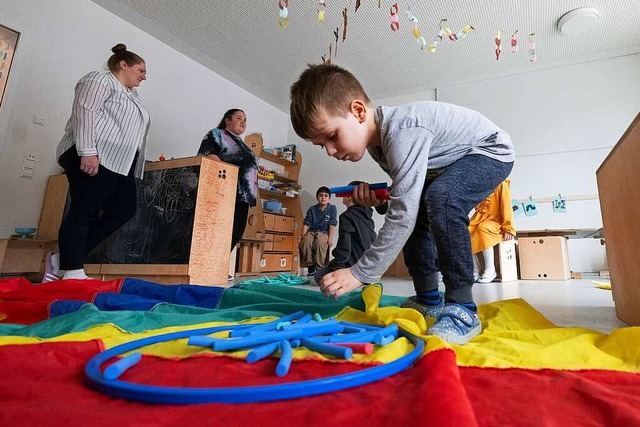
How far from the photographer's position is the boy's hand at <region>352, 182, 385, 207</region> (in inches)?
38.9

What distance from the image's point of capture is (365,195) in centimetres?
99

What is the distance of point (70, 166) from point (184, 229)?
52 centimetres

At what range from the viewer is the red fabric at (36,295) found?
86 cm

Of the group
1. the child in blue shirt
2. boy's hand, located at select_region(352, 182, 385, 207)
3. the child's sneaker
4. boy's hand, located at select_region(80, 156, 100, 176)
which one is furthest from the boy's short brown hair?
the child in blue shirt

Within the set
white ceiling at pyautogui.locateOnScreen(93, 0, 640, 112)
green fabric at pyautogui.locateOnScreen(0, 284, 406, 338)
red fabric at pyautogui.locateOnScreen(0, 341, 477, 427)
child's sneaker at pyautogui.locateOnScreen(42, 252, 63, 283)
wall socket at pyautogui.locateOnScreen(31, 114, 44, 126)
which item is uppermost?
white ceiling at pyautogui.locateOnScreen(93, 0, 640, 112)

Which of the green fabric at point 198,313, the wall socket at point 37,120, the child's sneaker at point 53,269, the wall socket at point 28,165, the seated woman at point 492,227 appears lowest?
the green fabric at point 198,313

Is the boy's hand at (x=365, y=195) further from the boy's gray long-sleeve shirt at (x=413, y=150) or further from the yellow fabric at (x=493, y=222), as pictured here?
the yellow fabric at (x=493, y=222)

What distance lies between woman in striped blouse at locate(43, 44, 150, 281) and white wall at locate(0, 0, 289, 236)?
100 cm

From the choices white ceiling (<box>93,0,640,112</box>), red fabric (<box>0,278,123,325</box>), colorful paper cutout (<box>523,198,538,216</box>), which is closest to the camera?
red fabric (<box>0,278,123,325</box>)

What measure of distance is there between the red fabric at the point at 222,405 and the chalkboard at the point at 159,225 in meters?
1.22

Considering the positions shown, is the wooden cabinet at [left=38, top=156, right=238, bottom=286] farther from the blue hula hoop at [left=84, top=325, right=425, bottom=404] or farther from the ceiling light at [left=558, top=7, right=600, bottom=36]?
the ceiling light at [left=558, top=7, right=600, bottom=36]

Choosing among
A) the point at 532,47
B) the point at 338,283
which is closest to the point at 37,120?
the point at 338,283

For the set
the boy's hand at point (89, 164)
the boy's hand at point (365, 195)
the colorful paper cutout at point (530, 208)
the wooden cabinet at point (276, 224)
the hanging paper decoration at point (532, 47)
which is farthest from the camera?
the colorful paper cutout at point (530, 208)

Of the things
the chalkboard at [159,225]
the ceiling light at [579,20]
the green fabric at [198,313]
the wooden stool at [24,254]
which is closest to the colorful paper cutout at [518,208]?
the ceiling light at [579,20]
